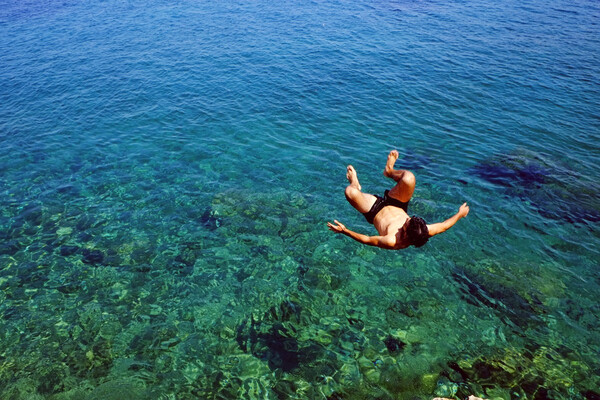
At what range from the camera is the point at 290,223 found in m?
16.2

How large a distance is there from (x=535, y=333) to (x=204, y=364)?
10441mm

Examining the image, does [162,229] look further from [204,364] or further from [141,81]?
[141,81]

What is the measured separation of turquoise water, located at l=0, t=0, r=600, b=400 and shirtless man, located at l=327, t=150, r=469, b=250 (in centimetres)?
408

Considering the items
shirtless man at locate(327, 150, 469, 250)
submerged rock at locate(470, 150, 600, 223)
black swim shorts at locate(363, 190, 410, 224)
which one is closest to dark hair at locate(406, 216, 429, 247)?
shirtless man at locate(327, 150, 469, 250)

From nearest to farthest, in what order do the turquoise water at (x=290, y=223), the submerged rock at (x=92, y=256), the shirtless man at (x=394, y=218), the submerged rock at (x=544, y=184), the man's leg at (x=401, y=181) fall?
the shirtless man at (x=394, y=218)
the man's leg at (x=401, y=181)
the turquoise water at (x=290, y=223)
the submerged rock at (x=92, y=256)
the submerged rock at (x=544, y=184)

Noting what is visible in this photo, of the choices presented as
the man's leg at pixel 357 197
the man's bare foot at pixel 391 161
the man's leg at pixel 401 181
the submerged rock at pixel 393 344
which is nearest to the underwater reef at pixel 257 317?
the submerged rock at pixel 393 344

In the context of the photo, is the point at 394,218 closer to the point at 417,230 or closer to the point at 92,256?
the point at 417,230

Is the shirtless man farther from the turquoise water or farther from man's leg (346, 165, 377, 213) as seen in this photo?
the turquoise water

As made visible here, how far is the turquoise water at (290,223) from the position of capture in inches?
431

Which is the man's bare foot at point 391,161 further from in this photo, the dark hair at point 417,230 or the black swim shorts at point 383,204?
the dark hair at point 417,230

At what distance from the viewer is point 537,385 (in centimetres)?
1038

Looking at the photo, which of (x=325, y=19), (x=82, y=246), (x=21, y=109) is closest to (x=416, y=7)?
(x=325, y=19)

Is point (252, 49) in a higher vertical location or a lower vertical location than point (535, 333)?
higher

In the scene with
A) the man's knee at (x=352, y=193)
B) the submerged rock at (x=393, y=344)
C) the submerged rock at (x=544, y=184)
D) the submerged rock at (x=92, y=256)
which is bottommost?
the submerged rock at (x=92, y=256)
